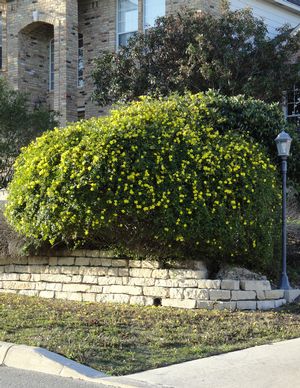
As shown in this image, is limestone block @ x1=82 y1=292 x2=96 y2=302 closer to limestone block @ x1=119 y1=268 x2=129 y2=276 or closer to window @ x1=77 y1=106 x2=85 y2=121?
limestone block @ x1=119 y1=268 x2=129 y2=276

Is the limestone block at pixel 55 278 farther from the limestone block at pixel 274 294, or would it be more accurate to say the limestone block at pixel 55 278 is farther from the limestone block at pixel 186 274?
the limestone block at pixel 274 294

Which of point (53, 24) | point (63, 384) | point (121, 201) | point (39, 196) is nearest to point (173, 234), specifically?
point (121, 201)

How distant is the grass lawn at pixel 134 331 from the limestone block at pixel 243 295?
44 centimetres

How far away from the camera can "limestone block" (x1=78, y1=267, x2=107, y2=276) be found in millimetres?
10750

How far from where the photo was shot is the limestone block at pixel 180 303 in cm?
959

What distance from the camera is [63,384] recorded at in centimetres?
608

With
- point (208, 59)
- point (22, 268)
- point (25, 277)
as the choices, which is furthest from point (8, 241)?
point (208, 59)

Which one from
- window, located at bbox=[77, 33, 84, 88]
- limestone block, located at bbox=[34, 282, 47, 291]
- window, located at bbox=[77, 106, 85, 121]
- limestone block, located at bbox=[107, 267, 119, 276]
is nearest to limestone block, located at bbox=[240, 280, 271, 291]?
limestone block, located at bbox=[107, 267, 119, 276]

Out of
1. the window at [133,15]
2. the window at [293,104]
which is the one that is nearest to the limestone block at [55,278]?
the window at [293,104]

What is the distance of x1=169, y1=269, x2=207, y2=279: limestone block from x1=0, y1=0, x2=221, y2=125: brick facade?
10.6 metres

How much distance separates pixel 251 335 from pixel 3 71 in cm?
1585

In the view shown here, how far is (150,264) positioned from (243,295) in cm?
161

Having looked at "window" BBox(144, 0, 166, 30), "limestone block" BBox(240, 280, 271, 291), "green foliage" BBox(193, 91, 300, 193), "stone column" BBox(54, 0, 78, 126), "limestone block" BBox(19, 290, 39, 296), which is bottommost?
Result: "limestone block" BBox(19, 290, 39, 296)

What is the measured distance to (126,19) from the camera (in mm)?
20141
